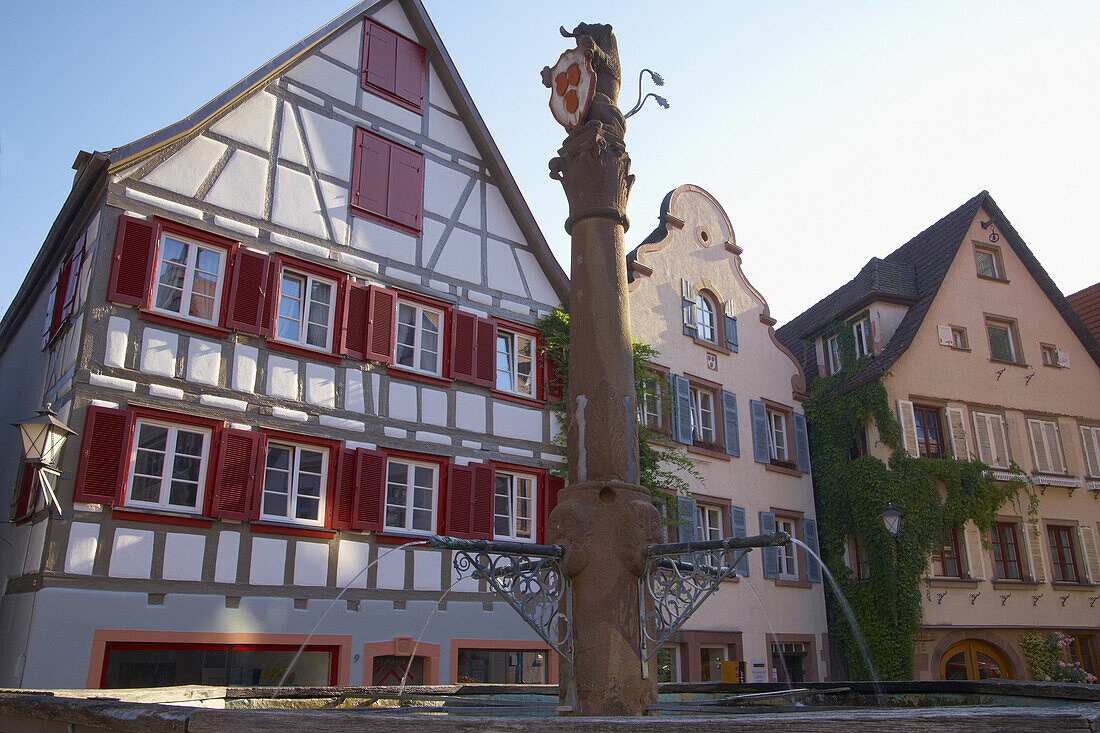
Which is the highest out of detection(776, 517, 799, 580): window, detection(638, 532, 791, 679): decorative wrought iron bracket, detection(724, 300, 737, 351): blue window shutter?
detection(724, 300, 737, 351): blue window shutter

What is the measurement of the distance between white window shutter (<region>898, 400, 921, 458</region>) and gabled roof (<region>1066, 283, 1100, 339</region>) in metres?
9.93

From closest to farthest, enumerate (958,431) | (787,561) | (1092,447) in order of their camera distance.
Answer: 1. (787,561)
2. (958,431)
3. (1092,447)

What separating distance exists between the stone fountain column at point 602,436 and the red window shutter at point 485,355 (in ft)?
24.4

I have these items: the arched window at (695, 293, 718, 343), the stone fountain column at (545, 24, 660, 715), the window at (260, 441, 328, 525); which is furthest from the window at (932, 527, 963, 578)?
the stone fountain column at (545, 24, 660, 715)

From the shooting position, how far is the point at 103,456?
10062 mm

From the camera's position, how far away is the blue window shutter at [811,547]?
63.6 feet

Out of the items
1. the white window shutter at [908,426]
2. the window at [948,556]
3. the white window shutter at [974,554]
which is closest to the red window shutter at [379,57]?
the white window shutter at [908,426]

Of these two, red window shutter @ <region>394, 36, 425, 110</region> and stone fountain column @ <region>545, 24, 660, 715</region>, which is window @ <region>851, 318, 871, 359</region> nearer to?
red window shutter @ <region>394, 36, 425, 110</region>

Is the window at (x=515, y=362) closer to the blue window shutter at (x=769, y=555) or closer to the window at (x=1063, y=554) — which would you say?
the blue window shutter at (x=769, y=555)

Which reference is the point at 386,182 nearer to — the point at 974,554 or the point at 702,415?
the point at 702,415

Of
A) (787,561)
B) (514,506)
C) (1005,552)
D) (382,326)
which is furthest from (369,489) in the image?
(1005,552)

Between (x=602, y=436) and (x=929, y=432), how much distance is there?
16.4 meters

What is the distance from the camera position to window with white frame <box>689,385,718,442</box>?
18219 millimetres

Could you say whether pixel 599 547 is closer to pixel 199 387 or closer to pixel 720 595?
pixel 199 387
